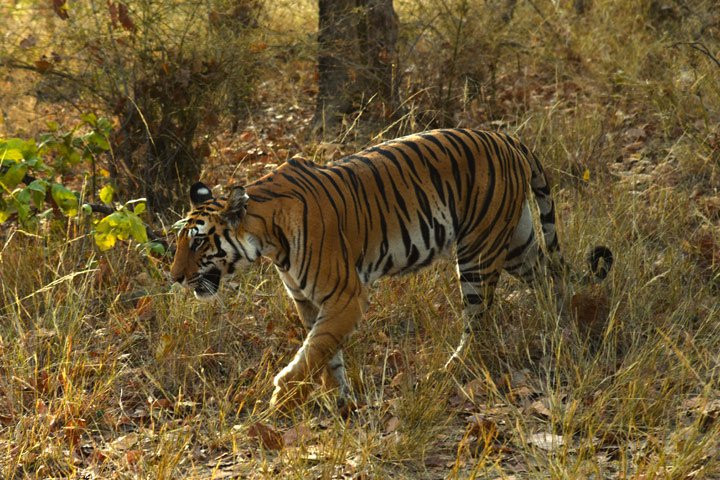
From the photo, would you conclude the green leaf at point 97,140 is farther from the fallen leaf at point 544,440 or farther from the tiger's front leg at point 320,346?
the fallen leaf at point 544,440

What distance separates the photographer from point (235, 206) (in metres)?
4.32

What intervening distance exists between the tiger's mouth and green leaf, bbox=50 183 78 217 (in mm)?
1225

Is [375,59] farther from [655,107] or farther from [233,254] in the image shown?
[233,254]

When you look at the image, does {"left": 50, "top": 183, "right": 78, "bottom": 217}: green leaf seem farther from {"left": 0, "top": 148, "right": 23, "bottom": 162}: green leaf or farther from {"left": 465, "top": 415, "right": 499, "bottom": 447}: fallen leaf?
{"left": 465, "top": 415, "right": 499, "bottom": 447}: fallen leaf

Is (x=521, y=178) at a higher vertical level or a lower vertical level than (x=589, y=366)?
higher

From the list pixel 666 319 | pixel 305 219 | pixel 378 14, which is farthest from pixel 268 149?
pixel 666 319

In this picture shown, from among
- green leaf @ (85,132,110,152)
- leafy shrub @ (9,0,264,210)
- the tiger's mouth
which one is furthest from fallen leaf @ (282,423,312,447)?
leafy shrub @ (9,0,264,210)

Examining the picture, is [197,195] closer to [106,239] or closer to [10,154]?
[106,239]

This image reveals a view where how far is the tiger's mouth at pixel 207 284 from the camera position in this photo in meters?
4.47

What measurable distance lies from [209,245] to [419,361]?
44.9 inches

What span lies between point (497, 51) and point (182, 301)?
183 inches

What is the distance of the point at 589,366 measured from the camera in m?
4.35

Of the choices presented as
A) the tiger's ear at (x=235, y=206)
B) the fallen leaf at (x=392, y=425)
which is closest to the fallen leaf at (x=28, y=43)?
the tiger's ear at (x=235, y=206)

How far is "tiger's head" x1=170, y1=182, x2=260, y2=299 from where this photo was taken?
173 inches
